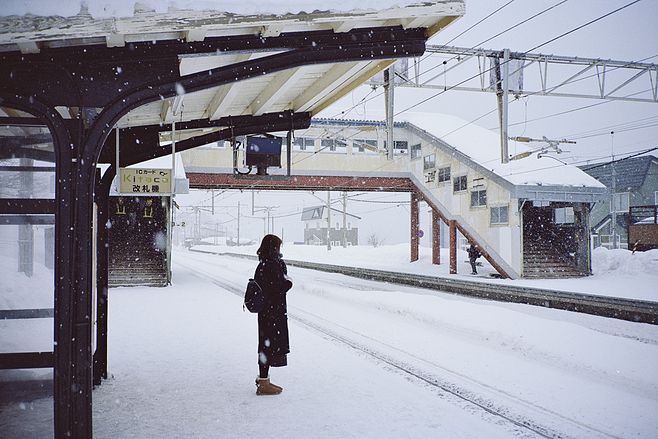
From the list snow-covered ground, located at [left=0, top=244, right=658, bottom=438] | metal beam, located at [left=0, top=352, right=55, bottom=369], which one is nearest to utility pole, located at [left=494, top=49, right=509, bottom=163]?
snow-covered ground, located at [left=0, top=244, right=658, bottom=438]

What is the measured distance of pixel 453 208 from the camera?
1088 inches

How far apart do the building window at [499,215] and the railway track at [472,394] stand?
16332 mm

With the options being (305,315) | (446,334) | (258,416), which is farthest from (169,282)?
(258,416)

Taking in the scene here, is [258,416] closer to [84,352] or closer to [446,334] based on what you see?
[84,352]

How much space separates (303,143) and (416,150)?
693 centimetres

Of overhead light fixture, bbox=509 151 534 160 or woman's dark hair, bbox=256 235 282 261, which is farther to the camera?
overhead light fixture, bbox=509 151 534 160

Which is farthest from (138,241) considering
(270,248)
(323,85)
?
(323,85)

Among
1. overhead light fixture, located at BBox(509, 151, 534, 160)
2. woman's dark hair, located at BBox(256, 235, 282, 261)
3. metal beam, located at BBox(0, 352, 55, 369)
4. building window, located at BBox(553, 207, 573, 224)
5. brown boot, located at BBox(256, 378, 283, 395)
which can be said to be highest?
overhead light fixture, located at BBox(509, 151, 534, 160)

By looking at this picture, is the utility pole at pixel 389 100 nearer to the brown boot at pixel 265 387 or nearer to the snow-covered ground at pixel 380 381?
the snow-covered ground at pixel 380 381

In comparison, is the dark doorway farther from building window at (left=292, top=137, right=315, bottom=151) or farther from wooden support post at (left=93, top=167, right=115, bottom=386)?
wooden support post at (left=93, top=167, right=115, bottom=386)

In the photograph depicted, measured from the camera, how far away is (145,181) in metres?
6.05

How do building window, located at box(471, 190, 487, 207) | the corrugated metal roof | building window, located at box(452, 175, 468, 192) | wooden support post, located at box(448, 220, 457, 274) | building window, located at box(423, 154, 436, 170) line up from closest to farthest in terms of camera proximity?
1. building window, located at box(471, 190, 487, 207)
2. building window, located at box(452, 175, 468, 192)
3. wooden support post, located at box(448, 220, 457, 274)
4. building window, located at box(423, 154, 436, 170)
5. the corrugated metal roof

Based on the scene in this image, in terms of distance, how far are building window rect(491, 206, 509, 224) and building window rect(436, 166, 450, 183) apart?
397 cm

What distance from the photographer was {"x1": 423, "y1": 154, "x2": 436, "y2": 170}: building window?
29.2 m
